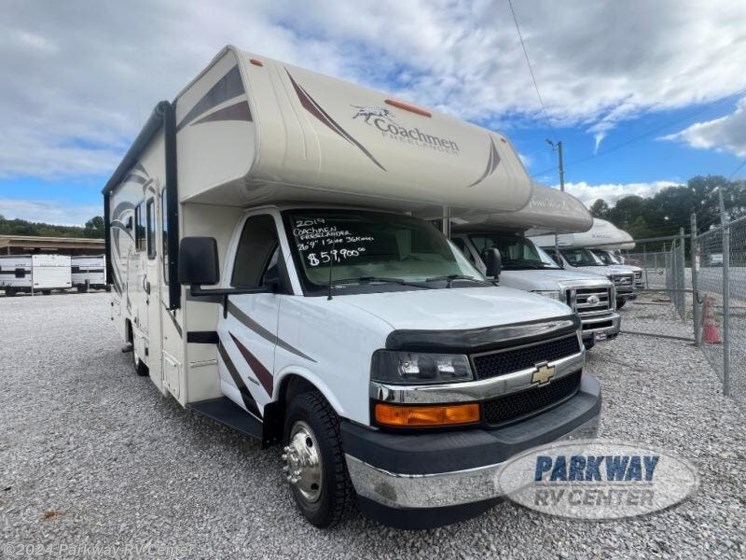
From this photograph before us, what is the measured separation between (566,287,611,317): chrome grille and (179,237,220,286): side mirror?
5325 millimetres

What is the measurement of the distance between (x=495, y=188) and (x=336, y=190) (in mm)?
2023

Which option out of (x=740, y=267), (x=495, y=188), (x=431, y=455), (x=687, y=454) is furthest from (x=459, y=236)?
(x=431, y=455)

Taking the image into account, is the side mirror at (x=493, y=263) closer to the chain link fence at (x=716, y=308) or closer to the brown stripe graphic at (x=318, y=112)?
the brown stripe graphic at (x=318, y=112)

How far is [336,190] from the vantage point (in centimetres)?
343

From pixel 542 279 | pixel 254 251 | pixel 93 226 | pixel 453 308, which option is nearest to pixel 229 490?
pixel 254 251

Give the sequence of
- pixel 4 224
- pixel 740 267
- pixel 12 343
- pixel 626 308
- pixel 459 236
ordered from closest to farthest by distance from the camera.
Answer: pixel 740 267 → pixel 459 236 → pixel 12 343 → pixel 626 308 → pixel 4 224

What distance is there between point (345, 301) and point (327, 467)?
0.97 meters

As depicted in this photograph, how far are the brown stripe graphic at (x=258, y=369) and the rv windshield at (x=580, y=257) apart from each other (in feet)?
43.0

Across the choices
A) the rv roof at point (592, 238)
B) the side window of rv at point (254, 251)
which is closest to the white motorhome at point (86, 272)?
the rv roof at point (592, 238)

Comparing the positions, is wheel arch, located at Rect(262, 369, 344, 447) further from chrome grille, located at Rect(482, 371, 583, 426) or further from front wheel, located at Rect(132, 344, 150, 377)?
front wheel, located at Rect(132, 344, 150, 377)

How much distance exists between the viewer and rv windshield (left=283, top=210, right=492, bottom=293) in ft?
10.9

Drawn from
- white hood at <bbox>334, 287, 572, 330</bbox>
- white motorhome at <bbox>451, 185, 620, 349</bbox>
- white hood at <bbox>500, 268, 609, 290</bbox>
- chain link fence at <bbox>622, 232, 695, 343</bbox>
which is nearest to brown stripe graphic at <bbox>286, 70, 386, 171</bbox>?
white hood at <bbox>334, 287, 572, 330</bbox>

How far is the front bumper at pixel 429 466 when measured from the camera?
2246mm

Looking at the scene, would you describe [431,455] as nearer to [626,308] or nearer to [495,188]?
[495,188]
